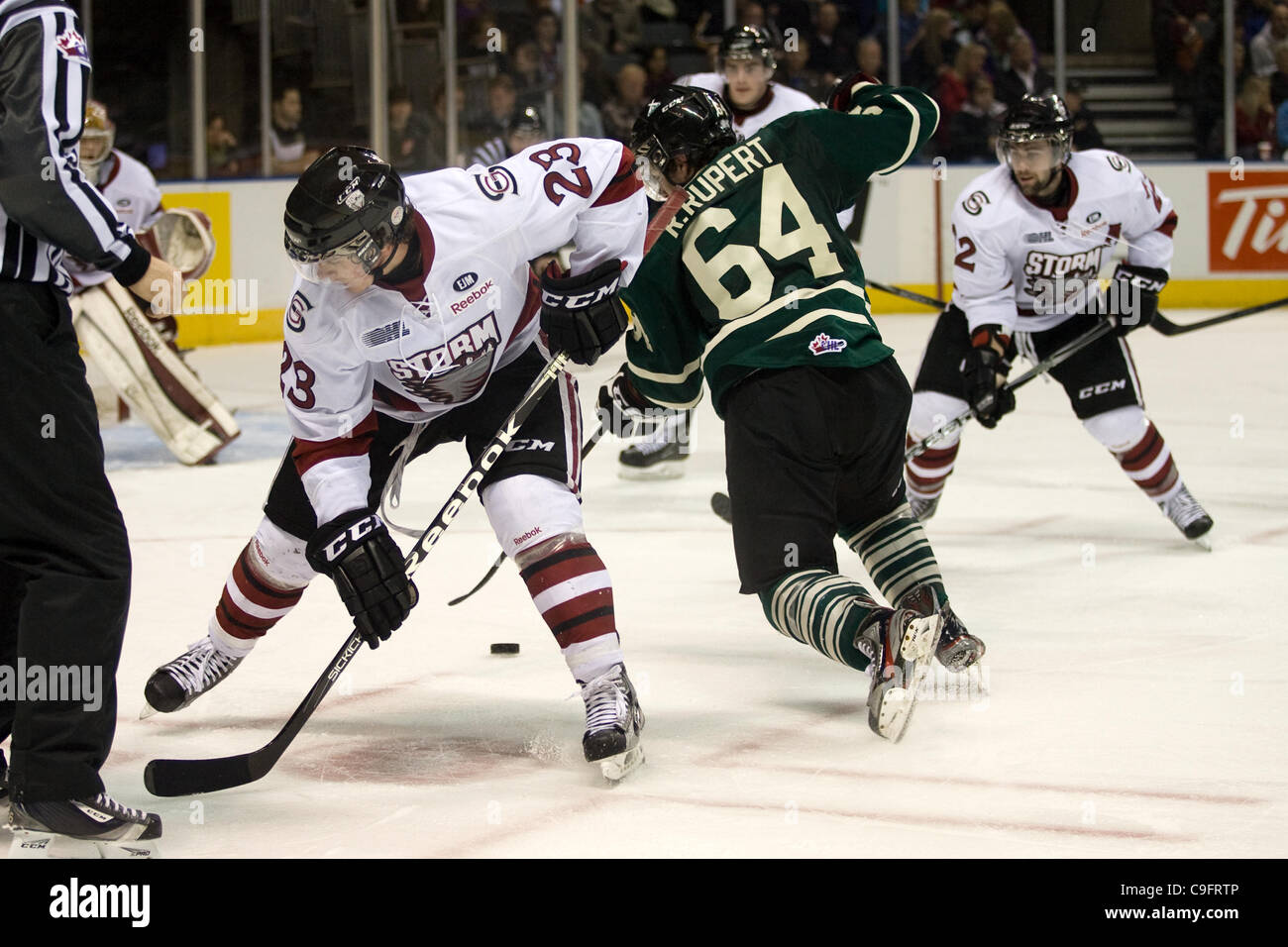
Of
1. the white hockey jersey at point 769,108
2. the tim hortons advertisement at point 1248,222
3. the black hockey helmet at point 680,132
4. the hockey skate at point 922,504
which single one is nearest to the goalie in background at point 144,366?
the white hockey jersey at point 769,108

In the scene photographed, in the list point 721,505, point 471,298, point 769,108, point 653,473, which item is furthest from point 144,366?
point 471,298

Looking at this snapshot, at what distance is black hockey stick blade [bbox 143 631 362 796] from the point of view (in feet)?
7.85

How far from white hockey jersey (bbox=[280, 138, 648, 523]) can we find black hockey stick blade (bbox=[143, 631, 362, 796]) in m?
0.24

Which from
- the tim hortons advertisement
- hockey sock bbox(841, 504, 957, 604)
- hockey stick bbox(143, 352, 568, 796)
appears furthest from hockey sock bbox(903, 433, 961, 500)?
the tim hortons advertisement

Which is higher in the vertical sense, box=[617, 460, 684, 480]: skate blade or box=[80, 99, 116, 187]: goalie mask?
box=[80, 99, 116, 187]: goalie mask

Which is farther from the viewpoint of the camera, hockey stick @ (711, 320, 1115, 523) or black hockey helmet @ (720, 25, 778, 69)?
black hockey helmet @ (720, 25, 778, 69)

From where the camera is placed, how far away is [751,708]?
288cm

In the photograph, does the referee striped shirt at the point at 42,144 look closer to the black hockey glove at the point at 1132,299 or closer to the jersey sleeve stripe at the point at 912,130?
the jersey sleeve stripe at the point at 912,130

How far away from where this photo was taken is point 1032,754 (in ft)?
8.40

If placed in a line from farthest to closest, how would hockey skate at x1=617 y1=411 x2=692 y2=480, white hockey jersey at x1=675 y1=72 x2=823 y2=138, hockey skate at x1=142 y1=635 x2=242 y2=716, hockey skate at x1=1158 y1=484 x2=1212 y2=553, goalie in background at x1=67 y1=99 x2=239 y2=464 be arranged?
goalie in background at x1=67 y1=99 x2=239 y2=464, white hockey jersey at x1=675 y1=72 x2=823 y2=138, hockey skate at x1=617 y1=411 x2=692 y2=480, hockey skate at x1=1158 y1=484 x2=1212 y2=553, hockey skate at x1=142 y1=635 x2=242 y2=716

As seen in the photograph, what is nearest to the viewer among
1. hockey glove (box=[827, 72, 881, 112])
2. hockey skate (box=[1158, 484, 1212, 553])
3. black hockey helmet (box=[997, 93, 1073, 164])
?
hockey glove (box=[827, 72, 881, 112])

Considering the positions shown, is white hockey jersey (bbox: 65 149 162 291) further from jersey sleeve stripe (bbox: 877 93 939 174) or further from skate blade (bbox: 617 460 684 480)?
jersey sleeve stripe (bbox: 877 93 939 174)
